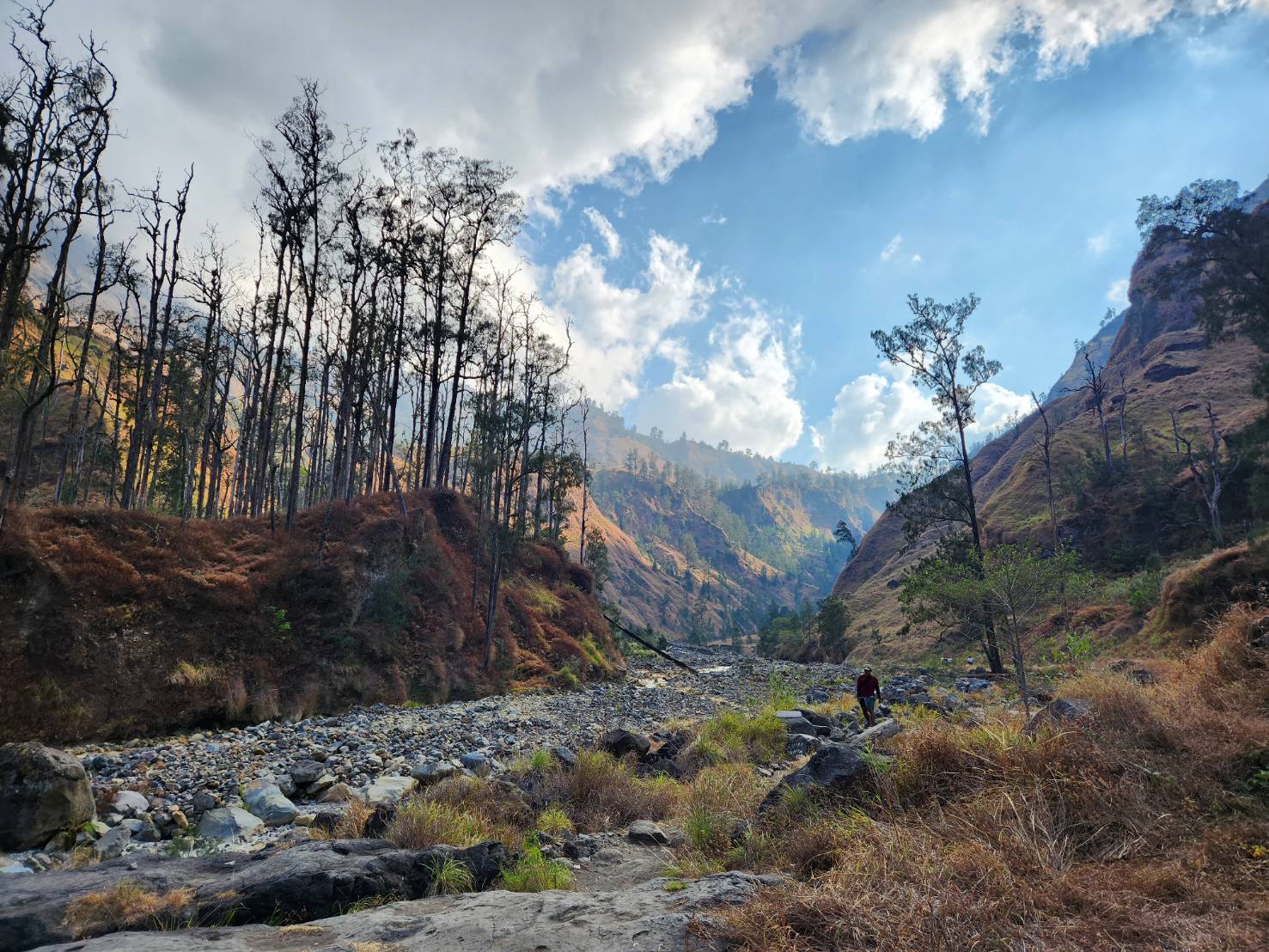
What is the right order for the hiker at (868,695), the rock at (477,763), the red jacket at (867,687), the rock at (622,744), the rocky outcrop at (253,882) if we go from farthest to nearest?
the red jacket at (867,687)
the hiker at (868,695)
the rock at (622,744)
the rock at (477,763)
the rocky outcrop at (253,882)

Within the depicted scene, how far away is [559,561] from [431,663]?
14762mm

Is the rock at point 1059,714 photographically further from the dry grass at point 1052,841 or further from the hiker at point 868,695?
the hiker at point 868,695

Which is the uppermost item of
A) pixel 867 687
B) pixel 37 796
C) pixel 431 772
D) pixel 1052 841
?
pixel 1052 841

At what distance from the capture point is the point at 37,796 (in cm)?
705

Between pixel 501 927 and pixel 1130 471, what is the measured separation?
6446 cm

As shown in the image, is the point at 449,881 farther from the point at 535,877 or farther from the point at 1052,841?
the point at 1052,841

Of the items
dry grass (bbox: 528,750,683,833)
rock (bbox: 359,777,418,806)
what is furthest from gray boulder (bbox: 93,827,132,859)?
dry grass (bbox: 528,750,683,833)

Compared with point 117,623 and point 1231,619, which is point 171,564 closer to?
point 117,623

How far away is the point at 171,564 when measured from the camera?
1504 cm

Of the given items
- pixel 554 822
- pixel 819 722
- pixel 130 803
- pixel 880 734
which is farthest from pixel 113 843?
pixel 819 722

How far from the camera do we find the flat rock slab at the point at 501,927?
3697 millimetres

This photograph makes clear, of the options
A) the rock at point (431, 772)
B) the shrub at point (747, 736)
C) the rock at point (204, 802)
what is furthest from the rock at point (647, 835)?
the rock at point (204, 802)

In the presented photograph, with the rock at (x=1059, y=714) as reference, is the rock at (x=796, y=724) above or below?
below

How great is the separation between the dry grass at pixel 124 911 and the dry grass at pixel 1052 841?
4.04 m
